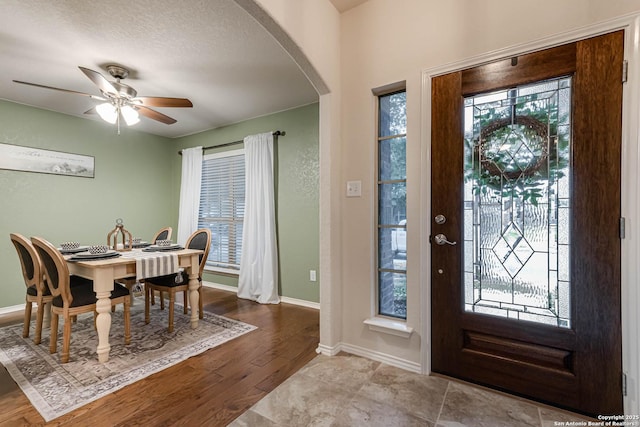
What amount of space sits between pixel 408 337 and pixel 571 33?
203cm

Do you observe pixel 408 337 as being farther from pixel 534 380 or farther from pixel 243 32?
pixel 243 32

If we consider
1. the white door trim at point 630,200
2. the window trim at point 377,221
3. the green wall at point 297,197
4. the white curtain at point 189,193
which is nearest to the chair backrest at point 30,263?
the white curtain at point 189,193

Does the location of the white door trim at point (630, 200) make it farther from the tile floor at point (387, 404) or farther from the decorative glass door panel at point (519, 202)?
the tile floor at point (387, 404)

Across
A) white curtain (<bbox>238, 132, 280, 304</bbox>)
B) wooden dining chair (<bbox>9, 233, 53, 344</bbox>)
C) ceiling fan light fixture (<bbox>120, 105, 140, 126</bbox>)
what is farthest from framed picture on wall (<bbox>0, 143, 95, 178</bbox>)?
white curtain (<bbox>238, 132, 280, 304</bbox>)

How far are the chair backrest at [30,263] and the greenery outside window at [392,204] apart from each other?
2.78 metres

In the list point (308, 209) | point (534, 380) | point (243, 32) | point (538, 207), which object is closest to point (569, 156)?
point (538, 207)

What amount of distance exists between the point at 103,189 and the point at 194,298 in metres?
2.70

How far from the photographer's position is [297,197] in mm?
3807

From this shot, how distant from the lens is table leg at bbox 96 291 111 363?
2.17 meters

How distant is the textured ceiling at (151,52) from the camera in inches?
76.9

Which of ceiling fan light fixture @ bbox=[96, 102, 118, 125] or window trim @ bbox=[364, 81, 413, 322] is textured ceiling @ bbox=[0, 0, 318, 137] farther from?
window trim @ bbox=[364, 81, 413, 322]

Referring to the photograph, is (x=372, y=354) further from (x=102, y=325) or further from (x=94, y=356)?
(x=94, y=356)

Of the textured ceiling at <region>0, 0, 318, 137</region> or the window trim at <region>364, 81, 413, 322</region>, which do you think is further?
the window trim at <region>364, 81, 413, 322</region>

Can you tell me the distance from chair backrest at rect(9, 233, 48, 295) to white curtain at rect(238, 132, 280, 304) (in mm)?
2081
